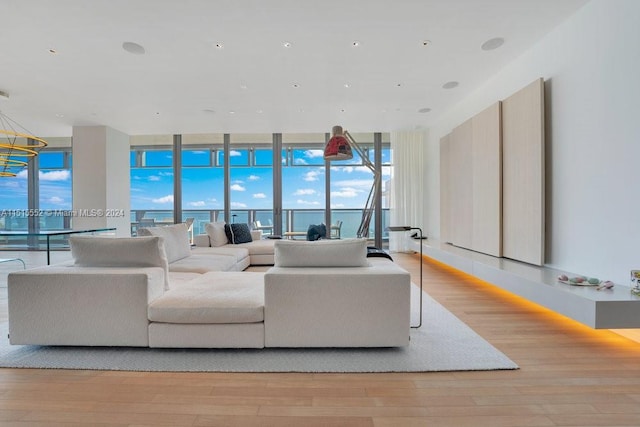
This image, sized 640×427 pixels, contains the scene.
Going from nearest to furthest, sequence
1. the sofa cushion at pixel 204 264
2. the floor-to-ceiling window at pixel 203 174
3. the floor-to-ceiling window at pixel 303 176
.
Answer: the sofa cushion at pixel 204 264 < the floor-to-ceiling window at pixel 303 176 < the floor-to-ceiling window at pixel 203 174

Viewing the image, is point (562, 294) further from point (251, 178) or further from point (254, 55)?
point (251, 178)

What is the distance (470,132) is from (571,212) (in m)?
2.10

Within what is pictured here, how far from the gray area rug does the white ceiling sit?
2.87 m

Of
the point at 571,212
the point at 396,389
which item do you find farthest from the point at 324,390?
the point at 571,212

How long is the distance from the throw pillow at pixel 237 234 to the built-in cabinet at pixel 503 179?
3.55 metres

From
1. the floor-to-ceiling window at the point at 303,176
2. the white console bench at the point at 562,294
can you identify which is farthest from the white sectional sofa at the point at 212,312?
the floor-to-ceiling window at the point at 303,176

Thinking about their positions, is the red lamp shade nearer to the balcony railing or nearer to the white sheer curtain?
the white sheer curtain

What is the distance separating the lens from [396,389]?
1753 mm

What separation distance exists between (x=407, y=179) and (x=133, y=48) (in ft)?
18.1

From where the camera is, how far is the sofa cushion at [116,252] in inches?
92.7

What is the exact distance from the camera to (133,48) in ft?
11.7

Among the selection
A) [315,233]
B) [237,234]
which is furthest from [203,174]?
[315,233]

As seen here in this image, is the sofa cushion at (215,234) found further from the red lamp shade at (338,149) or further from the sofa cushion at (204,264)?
the red lamp shade at (338,149)

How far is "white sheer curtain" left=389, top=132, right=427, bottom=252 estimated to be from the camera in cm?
708
